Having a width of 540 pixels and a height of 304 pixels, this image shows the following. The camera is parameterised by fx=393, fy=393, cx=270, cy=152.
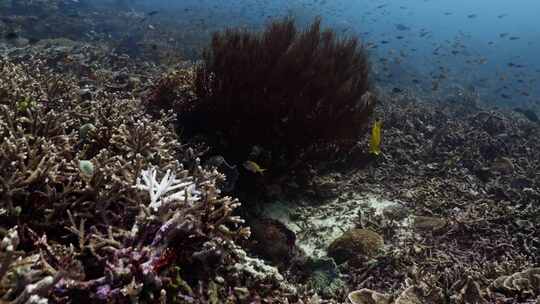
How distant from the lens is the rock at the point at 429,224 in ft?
18.7

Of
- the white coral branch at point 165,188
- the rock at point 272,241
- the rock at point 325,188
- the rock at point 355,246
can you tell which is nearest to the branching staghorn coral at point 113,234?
the white coral branch at point 165,188

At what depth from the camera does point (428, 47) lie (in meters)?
62.4

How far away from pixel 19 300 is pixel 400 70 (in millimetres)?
31354

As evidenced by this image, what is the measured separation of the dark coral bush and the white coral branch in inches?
101

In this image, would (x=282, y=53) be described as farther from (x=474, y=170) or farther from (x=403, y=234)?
(x=474, y=170)

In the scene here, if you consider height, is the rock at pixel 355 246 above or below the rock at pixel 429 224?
above

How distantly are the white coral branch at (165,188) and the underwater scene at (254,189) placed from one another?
2 cm

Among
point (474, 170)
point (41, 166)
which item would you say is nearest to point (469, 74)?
point (474, 170)

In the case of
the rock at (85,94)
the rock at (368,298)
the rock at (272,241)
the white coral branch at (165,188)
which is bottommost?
the rock at (272,241)

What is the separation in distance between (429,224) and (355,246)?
4.78 feet

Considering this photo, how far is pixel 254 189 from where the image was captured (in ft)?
18.4

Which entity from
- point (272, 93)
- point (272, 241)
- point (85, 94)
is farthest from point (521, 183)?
point (85, 94)

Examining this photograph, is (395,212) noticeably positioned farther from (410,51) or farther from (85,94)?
(410,51)

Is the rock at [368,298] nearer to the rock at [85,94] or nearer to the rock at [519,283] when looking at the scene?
the rock at [519,283]
